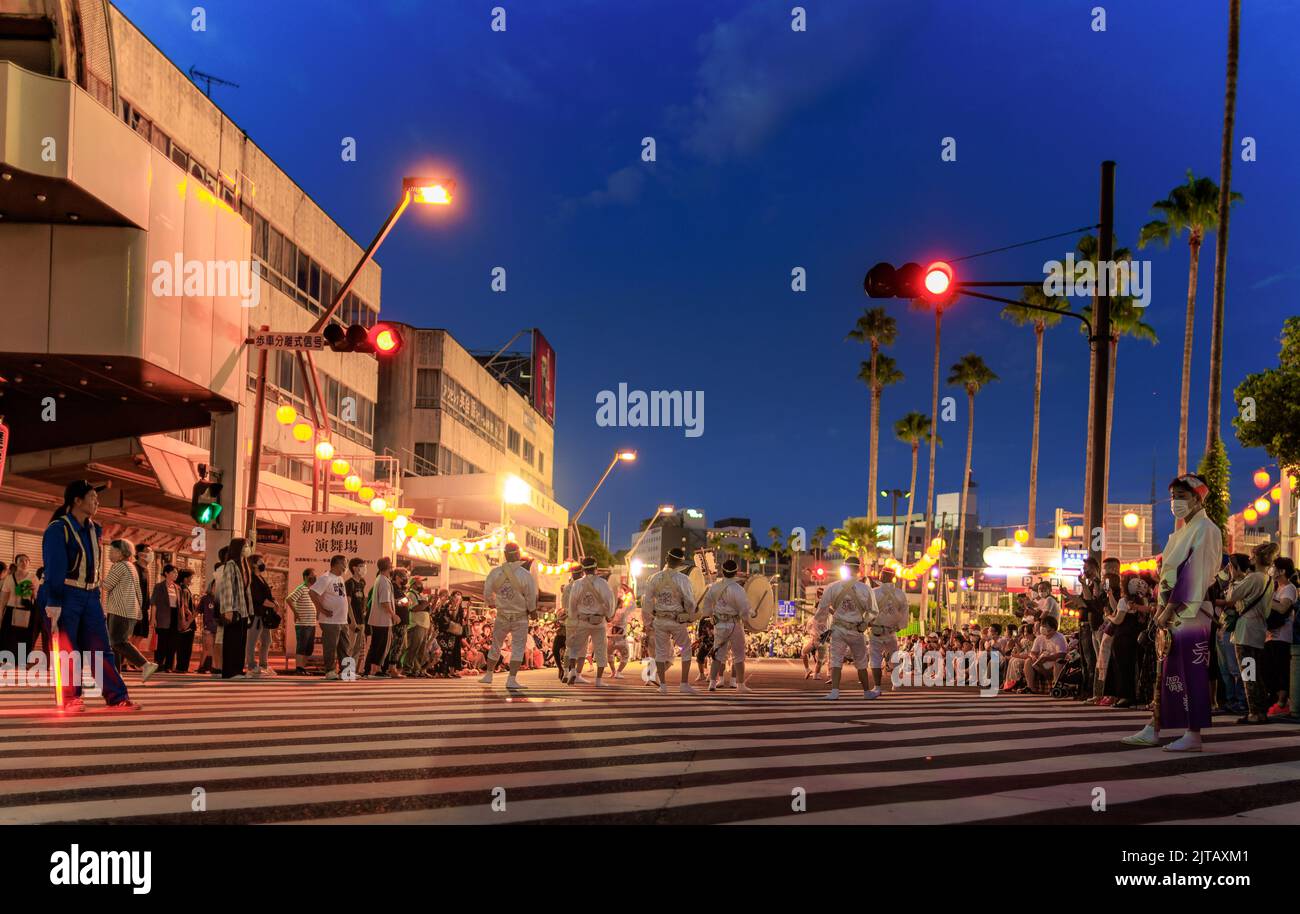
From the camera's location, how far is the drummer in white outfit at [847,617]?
640 inches

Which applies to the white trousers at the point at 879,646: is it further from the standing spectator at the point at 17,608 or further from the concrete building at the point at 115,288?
the standing spectator at the point at 17,608

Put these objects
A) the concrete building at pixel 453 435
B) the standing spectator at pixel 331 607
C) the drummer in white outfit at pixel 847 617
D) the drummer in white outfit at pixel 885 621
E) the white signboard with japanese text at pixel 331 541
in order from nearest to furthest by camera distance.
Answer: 1. the drummer in white outfit at pixel 847 617
2. the drummer in white outfit at pixel 885 621
3. the standing spectator at pixel 331 607
4. the white signboard with japanese text at pixel 331 541
5. the concrete building at pixel 453 435

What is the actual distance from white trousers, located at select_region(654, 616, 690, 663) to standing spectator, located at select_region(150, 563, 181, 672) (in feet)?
26.5

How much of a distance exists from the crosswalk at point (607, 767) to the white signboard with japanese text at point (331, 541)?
9.68 m

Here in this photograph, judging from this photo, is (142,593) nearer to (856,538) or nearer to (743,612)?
(743,612)

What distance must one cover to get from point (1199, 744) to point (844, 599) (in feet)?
23.5

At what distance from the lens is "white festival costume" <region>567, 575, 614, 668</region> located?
17984 millimetres

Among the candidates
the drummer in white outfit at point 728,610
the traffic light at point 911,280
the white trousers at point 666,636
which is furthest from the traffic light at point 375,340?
the traffic light at point 911,280

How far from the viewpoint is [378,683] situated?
19.0 meters

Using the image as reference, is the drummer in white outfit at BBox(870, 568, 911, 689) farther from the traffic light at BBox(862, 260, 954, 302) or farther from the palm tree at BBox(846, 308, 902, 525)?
the palm tree at BBox(846, 308, 902, 525)

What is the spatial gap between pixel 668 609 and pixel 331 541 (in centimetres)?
851

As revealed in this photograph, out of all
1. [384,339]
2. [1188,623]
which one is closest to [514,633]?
[384,339]

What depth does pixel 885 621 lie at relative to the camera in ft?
56.7
